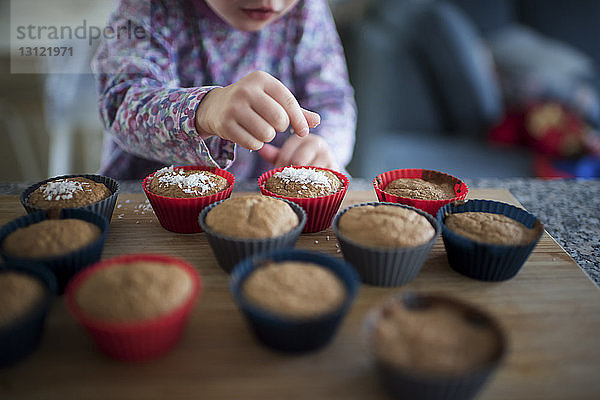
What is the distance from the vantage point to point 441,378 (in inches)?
27.8

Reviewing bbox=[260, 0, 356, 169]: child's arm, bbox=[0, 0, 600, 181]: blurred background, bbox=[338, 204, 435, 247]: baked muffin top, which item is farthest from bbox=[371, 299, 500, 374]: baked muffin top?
bbox=[0, 0, 600, 181]: blurred background

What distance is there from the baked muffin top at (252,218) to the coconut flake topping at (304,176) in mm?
166

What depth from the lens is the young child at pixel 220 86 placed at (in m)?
1.25

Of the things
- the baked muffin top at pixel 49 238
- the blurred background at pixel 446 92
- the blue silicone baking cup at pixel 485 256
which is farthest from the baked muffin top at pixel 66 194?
the blurred background at pixel 446 92

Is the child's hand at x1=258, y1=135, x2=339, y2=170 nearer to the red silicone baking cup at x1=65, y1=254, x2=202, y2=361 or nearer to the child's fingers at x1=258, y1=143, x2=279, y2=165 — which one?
the child's fingers at x1=258, y1=143, x2=279, y2=165

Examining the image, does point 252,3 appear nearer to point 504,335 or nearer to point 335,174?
point 335,174

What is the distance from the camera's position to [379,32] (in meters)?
3.53

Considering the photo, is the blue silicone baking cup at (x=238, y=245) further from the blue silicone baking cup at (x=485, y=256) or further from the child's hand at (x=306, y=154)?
the child's hand at (x=306, y=154)

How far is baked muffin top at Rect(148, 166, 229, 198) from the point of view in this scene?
4.36ft

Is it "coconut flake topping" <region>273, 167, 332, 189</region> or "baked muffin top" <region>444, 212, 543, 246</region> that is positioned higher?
"baked muffin top" <region>444, 212, 543, 246</region>

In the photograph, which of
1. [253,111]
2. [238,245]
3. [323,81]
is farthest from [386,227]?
[323,81]

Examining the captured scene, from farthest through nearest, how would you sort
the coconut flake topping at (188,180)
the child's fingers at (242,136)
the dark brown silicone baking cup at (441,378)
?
the coconut flake topping at (188,180), the child's fingers at (242,136), the dark brown silicone baking cup at (441,378)

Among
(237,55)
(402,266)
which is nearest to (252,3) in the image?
(237,55)

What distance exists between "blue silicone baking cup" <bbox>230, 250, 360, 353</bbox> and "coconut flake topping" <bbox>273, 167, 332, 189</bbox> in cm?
47
